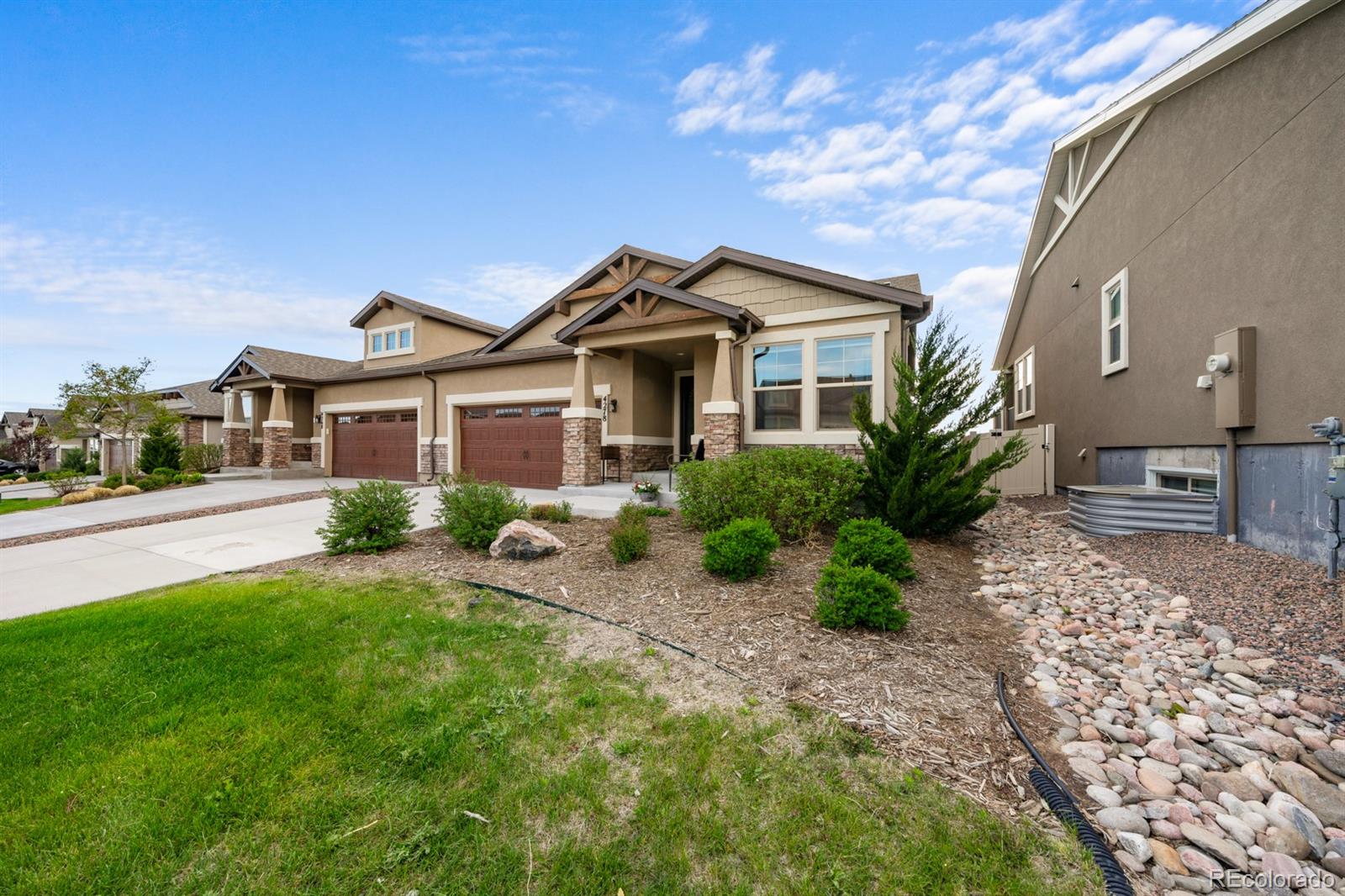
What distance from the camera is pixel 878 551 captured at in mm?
4949

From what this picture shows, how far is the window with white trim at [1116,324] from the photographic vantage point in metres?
8.31

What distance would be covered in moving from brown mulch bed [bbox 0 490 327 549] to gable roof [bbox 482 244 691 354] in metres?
6.36

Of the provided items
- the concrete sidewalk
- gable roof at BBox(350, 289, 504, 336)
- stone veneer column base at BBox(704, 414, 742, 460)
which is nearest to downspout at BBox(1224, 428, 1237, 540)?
stone veneer column base at BBox(704, 414, 742, 460)

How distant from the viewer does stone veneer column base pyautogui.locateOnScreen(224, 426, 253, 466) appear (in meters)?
20.5

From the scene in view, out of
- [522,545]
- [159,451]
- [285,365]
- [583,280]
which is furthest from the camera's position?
[285,365]

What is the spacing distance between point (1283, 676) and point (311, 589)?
311 inches

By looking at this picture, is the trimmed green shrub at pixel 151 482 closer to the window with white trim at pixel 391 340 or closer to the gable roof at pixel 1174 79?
the window with white trim at pixel 391 340

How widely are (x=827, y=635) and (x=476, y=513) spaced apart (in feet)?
15.6

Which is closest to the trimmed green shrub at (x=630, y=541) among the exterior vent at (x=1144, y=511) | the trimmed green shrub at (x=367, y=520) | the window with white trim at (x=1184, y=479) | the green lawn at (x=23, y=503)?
the trimmed green shrub at (x=367, y=520)

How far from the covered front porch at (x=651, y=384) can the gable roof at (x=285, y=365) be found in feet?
40.7

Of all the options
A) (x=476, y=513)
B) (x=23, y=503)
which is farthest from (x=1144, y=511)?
(x=23, y=503)

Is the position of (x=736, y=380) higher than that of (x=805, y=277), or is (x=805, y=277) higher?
(x=805, y=277)

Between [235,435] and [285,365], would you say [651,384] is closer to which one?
[285,365]

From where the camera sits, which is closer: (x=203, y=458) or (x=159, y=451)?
→ (x=159, y=451)
